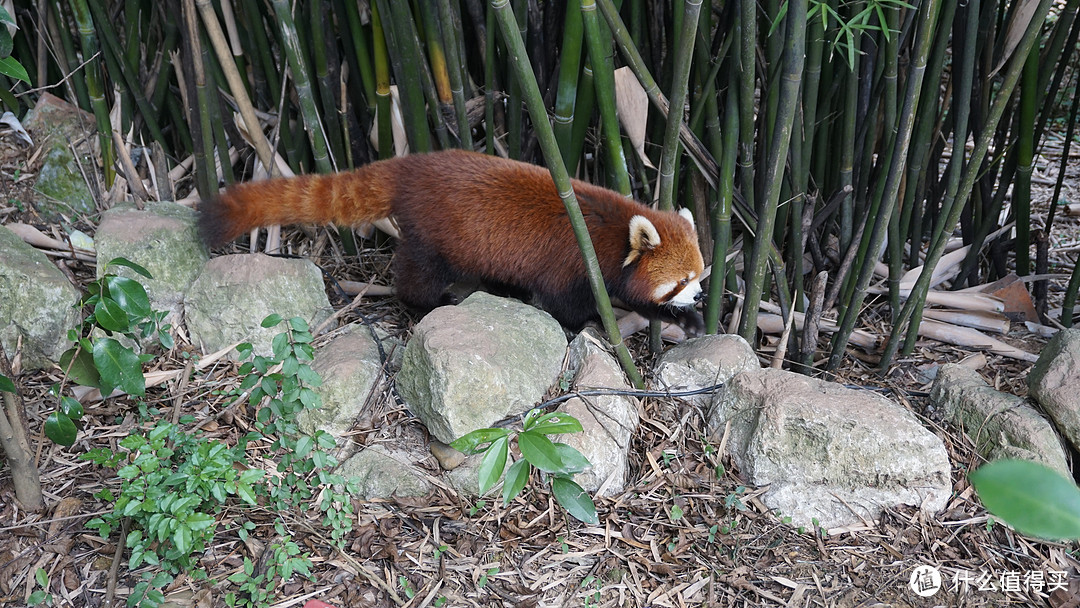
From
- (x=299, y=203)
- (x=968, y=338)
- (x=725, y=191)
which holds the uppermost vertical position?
(x=725, y=191)

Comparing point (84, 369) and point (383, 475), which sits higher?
point (84, 369)

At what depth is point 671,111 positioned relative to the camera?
2.17 m

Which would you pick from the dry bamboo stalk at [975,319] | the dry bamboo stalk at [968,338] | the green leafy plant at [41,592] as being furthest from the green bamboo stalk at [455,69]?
the dry bamboo stalk at [975,319]

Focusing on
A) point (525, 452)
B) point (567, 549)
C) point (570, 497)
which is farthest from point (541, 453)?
point (567, 549)

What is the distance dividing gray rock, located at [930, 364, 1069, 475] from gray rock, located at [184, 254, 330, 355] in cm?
233

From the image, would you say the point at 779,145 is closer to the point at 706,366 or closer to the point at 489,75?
the point at 706,366

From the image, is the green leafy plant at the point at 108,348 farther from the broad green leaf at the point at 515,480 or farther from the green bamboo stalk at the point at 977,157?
the green bamboo stalk at the point at 977,157

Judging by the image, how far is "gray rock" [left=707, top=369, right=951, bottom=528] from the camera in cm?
226

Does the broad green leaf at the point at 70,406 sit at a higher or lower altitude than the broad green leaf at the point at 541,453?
lower

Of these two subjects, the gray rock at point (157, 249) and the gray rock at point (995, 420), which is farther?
the gray rock at point (157, 249)

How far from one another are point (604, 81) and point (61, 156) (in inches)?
96.2

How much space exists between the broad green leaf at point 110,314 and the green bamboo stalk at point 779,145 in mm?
1815

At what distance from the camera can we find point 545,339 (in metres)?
2.59

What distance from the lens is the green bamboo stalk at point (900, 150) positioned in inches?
85.1
